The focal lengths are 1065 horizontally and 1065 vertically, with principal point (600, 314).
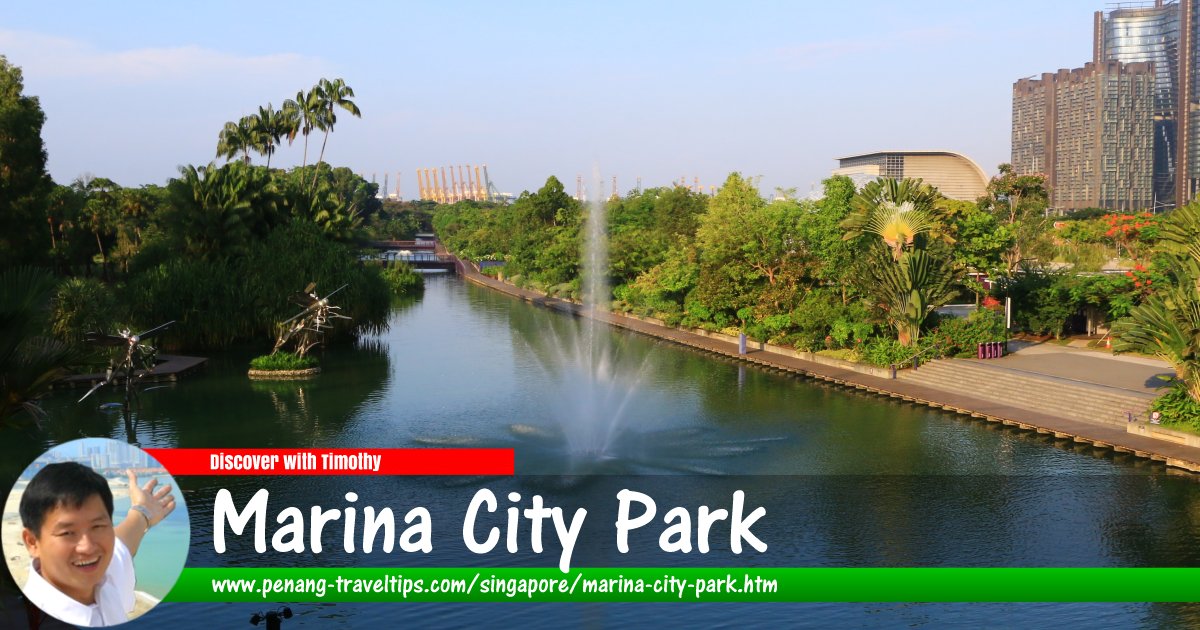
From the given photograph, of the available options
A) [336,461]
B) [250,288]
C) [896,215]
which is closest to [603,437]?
[336,461]

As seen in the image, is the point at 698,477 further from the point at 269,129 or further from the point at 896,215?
the point at 269,129

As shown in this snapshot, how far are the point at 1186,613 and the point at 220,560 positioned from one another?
1868cm

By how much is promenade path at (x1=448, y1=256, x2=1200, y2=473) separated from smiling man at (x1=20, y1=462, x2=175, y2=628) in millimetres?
28230

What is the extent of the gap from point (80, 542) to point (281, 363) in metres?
40.9

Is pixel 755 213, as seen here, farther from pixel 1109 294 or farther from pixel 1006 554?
pixel 1006 554

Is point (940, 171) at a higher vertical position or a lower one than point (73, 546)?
higher

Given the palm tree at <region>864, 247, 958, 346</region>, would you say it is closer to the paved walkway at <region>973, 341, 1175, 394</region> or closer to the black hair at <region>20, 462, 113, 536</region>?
the paved walkway at <region>973, 341, 1175, 394</region>

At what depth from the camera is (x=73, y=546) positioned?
7742 mm

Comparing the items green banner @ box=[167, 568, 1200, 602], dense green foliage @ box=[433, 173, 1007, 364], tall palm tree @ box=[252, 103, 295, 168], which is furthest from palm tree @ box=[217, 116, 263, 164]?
green banner @ box=[167, 568, 1200, 602]

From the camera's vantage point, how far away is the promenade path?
30672 mm

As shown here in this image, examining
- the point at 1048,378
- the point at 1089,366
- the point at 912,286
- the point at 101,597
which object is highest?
the point at 912,286

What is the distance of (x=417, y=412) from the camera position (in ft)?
128

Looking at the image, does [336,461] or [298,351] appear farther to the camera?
[298,351]

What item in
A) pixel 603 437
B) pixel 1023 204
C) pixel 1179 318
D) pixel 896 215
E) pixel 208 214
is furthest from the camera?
pixel 1023 204
